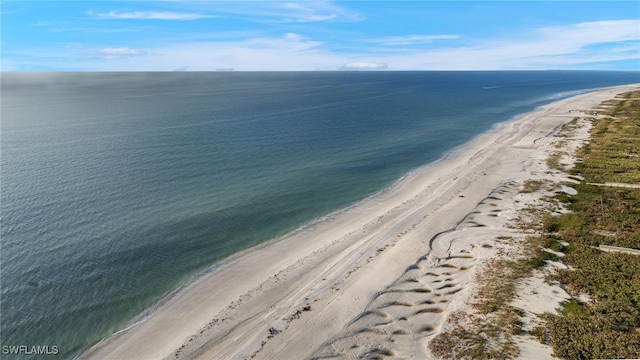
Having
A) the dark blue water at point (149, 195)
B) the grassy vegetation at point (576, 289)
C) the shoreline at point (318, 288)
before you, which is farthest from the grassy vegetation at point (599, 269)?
the dark blue water at point (149, 195)

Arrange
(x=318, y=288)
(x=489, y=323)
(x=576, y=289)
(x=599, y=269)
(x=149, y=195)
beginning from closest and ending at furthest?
(x=489, y=323), (x=576, y=289), (x=599, y=269), (x=318, y=288), (x=149, y=195)

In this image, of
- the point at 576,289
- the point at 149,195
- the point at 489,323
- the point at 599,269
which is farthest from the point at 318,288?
the point at 149,195

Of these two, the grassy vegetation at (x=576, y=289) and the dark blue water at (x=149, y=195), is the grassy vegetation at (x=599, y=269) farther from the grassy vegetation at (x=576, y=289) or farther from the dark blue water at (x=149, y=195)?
the dark blue water at (x=149, y=195)

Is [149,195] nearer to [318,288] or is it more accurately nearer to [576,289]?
[318,288]

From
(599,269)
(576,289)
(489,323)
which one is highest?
(599,269)

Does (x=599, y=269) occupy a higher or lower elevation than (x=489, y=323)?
higher

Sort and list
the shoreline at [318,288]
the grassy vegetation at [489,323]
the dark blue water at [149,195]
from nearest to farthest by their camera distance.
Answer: the grassy vegetation at [489,323] < the shoreline at [318,288] < the dark blue water at [149,195]

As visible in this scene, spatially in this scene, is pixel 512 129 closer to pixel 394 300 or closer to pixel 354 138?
pixel 354 138
